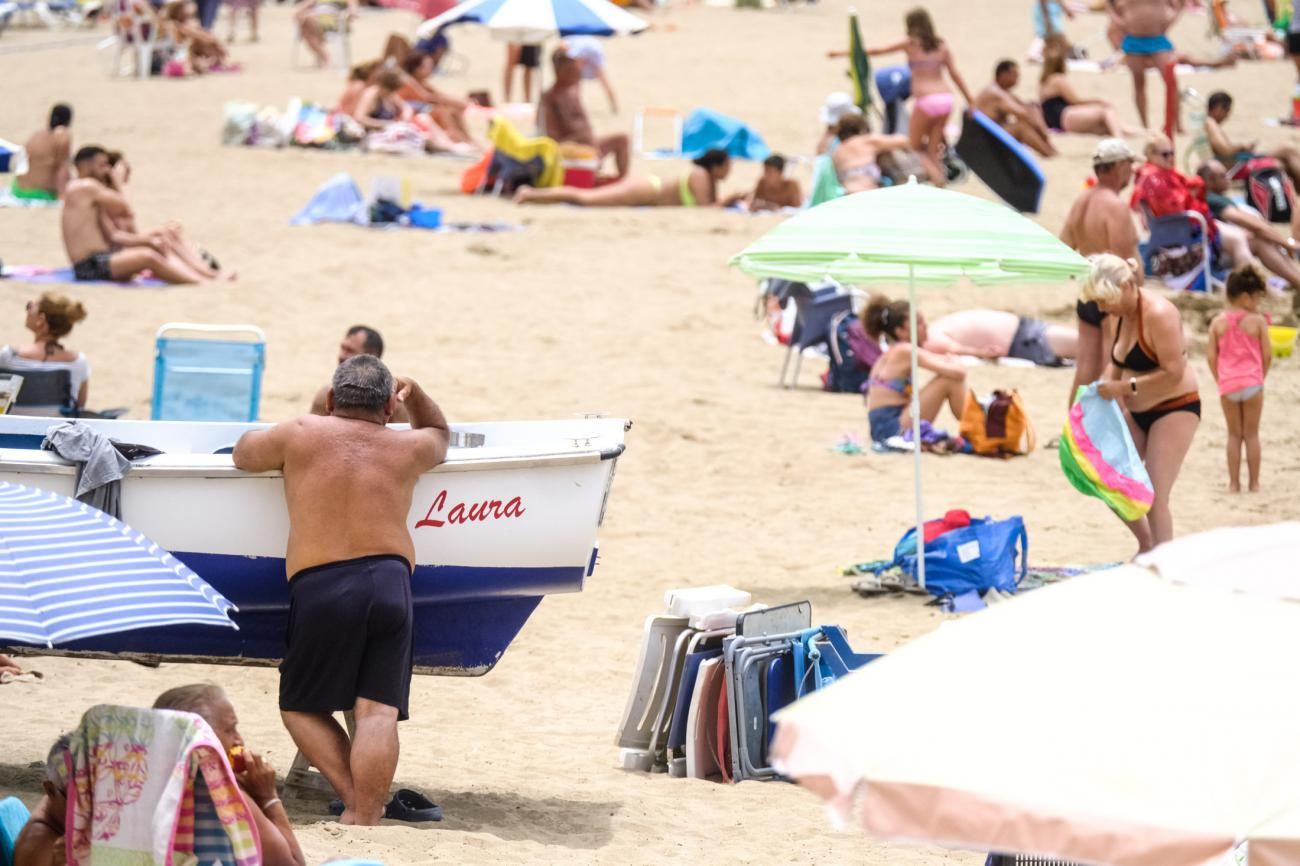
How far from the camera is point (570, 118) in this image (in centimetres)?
1698

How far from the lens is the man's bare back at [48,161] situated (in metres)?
15.4

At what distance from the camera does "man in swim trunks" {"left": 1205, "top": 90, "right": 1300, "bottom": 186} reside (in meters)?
15.4

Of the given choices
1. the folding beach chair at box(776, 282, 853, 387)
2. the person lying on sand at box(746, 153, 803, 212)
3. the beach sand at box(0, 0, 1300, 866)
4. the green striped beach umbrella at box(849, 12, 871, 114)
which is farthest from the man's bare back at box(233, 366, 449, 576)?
the green striped beach umbrella at box(849, 12, 871, 114)

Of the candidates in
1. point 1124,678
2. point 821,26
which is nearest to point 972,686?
point 1124,678

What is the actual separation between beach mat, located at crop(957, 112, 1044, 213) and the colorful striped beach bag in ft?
27.6

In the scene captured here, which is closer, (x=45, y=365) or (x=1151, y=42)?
(x=45, y=365)

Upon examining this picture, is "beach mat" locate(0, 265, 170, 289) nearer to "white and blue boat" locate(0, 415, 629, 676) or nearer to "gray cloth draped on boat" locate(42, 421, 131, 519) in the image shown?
"white and blue boat" locate(0, 415, 629, 676)

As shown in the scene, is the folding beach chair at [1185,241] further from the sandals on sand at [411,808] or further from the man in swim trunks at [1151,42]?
the sandals on sand at [411,808]

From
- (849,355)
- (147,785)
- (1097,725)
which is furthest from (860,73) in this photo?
(1097,725)

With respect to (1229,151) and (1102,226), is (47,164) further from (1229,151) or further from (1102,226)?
(1229,151)

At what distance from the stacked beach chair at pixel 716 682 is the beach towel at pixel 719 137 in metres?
13.2

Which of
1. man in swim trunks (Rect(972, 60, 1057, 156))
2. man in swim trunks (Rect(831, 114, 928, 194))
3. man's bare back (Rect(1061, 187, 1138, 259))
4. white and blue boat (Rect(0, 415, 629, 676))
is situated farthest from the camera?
man in swim trunks (Rect(972, 60, 1057, 156))

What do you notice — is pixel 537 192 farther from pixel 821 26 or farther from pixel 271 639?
pixel 821 26

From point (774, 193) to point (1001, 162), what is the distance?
6.46ft
